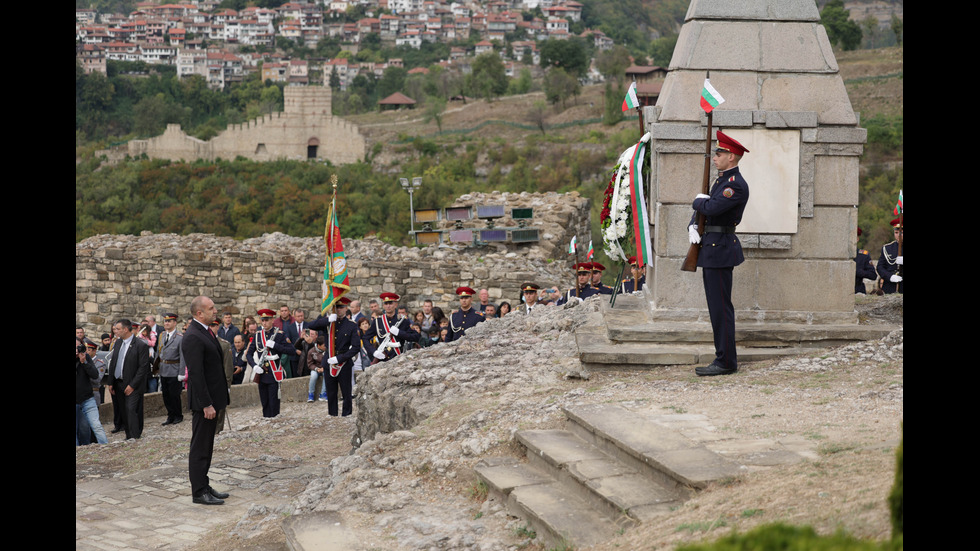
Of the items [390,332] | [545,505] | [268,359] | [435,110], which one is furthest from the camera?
[435,110]

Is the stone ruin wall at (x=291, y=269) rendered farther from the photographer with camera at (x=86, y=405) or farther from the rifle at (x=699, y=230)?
the rifle at (x=699, y=230)

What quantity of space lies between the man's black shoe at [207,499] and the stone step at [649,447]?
2687 mm

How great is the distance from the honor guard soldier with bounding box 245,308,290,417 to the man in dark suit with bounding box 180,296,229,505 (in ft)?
13.6

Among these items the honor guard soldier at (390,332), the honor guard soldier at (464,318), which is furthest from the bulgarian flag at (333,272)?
→ the honor guard soldier at (464,318)

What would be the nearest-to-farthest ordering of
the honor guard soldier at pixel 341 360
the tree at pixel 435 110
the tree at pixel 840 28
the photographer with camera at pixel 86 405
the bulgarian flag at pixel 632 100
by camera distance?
1. the bulgarian flag at pixel 632 100
2. the photographer with camera at pixel 86 405
3. the honor guard soldier at pixel 341 360
4. the tree at pixel 840 28
5. the tree at pixel 435 110

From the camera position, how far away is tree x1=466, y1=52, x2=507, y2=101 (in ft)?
245

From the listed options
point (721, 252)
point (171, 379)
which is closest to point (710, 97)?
point (721, 252)

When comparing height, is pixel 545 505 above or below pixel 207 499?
above

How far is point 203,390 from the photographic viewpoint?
664 cm

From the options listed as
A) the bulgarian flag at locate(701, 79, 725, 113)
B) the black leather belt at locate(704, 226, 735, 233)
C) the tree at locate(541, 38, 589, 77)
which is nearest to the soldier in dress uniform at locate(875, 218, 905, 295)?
the black leather belt at locate(704, 226, 735, 233)

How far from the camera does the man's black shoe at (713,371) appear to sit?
20.3ft

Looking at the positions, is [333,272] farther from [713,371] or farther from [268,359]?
[713,371]

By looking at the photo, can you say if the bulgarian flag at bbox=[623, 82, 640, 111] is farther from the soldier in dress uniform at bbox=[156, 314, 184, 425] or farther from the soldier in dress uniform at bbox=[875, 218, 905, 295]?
the soldier in dress uniform at bbox=[156, 314, 184, 425]

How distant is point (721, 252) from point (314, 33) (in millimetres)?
142816
